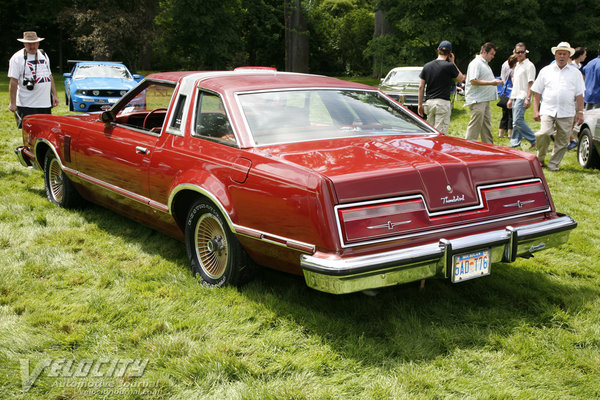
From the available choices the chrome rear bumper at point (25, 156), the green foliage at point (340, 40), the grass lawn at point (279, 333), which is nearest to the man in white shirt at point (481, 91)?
the grass lawn at point (279, 333)

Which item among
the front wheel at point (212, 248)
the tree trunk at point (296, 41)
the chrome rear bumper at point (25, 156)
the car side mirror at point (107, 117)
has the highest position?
the tree trunk at point (296, 41)

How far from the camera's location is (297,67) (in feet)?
121

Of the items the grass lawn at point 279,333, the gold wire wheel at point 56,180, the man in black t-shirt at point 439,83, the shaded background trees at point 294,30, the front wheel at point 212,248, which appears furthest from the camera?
the shaded background trees at point 294,30

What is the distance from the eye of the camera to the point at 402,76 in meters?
16.4

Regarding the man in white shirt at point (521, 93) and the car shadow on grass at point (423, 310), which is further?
the man in white shirt at point (521, 93)

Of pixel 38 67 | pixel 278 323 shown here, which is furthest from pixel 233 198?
pixel 38 67

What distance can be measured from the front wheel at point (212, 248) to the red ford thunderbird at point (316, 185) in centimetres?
1

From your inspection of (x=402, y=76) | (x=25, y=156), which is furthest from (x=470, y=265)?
(x=402, y=76)

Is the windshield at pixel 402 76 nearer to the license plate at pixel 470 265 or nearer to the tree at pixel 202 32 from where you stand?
the license plate at pixel 470 265

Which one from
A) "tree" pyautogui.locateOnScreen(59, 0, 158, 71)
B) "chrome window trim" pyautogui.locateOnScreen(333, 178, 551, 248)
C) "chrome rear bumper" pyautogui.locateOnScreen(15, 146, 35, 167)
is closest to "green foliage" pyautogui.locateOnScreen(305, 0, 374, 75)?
"tree" pyautogui.locateOnScreen(59, 0, 158, 71)

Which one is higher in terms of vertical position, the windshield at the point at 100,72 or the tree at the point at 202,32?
the tree at the point at 202,32

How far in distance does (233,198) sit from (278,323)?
833mm

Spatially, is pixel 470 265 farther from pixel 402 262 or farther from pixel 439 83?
pixel 439 83

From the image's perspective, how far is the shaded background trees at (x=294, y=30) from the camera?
2786 cm
